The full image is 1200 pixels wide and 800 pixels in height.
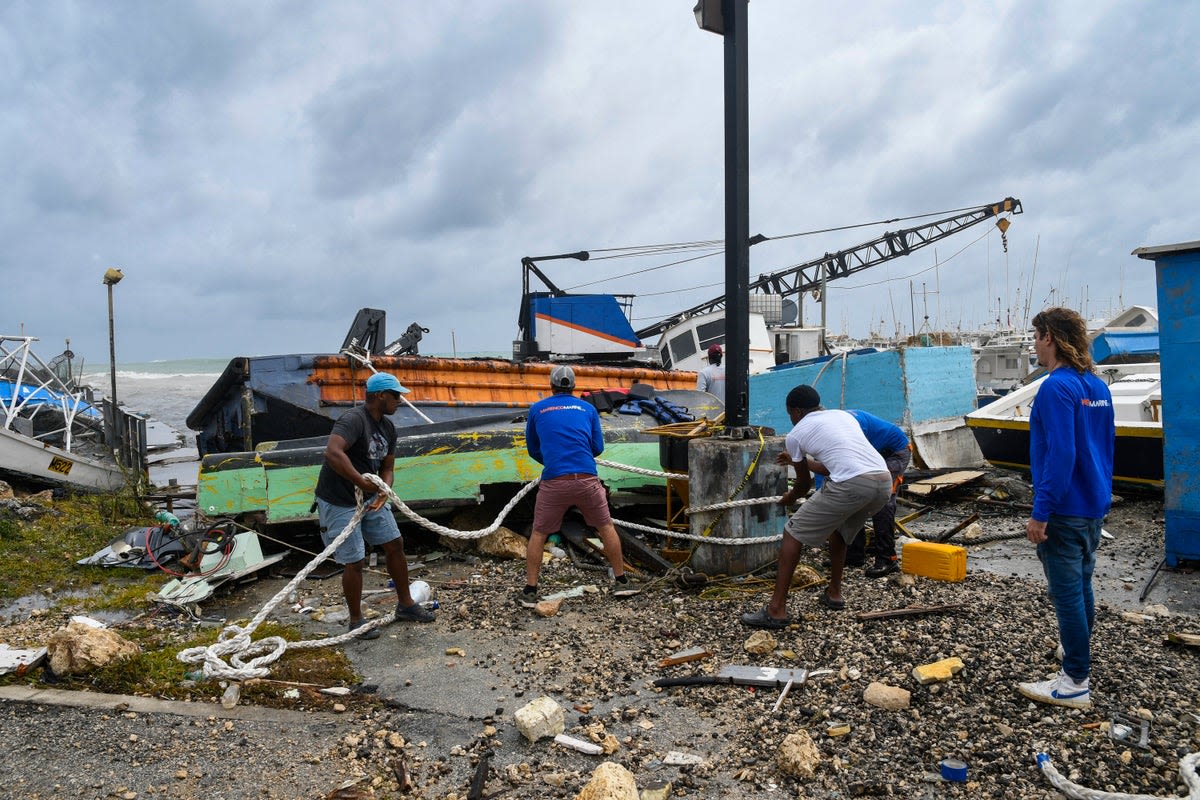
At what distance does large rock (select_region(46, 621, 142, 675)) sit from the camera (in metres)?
4.24

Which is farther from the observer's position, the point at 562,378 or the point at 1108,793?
the point at 562,378

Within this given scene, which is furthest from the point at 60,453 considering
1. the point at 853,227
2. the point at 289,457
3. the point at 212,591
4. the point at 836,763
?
the point at 853,227

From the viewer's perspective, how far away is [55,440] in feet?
45.9

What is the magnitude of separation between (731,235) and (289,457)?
4510mm

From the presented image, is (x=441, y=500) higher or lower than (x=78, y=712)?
higher

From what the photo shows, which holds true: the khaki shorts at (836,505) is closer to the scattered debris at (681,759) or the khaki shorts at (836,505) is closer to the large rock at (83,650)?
the scattered debris at (681,759)

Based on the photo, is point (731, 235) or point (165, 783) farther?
point (731, 235)

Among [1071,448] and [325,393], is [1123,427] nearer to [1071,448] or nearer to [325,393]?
[1071,448]

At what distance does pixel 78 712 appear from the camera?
150 inches

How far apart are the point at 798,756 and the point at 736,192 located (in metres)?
4.20

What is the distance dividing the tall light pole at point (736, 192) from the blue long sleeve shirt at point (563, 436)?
1109 millimetres

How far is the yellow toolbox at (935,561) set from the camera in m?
5.52

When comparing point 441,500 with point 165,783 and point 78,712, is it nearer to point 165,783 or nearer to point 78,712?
point 78,712

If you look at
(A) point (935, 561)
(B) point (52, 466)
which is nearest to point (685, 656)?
(A) point (935, 561)
